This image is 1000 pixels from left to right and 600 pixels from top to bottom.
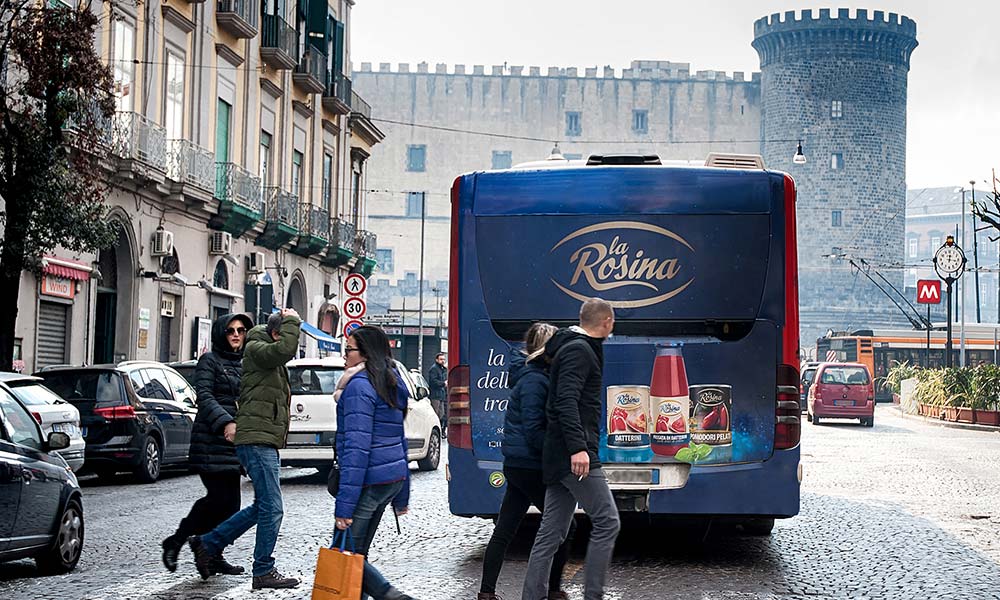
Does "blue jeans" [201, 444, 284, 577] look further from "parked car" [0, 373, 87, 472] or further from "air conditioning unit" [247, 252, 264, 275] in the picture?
"air conditioning unit" [247, 252, 264, 275]

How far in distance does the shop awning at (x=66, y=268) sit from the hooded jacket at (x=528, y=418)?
16696 millimetres

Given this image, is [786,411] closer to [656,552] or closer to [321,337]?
[656,552]

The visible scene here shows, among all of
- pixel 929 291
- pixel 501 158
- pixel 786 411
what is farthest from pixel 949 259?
pixel 501 158

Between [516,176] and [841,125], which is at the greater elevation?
[841,125]

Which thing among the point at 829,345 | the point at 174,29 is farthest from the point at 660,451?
the point at 829,345

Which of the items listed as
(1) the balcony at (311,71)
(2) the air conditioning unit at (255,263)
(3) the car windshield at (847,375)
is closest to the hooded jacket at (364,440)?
(2) the air conditioning unit at (255,263)

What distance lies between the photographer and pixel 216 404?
942 centimetres

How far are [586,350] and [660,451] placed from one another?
226 centimetres

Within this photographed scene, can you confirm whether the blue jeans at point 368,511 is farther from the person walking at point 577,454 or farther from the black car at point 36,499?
the black car at point 36,499

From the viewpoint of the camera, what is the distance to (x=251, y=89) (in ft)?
114

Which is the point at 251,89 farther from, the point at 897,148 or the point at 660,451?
the point at 897,148

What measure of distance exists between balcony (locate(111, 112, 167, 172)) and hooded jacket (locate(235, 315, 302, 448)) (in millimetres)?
17042

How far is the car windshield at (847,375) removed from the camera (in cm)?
3875

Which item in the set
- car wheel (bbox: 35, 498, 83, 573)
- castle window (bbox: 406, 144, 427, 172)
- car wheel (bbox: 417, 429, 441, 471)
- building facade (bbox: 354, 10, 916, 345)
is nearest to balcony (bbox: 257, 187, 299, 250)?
car wheel (bbox: 417, 429, 441, 471)
